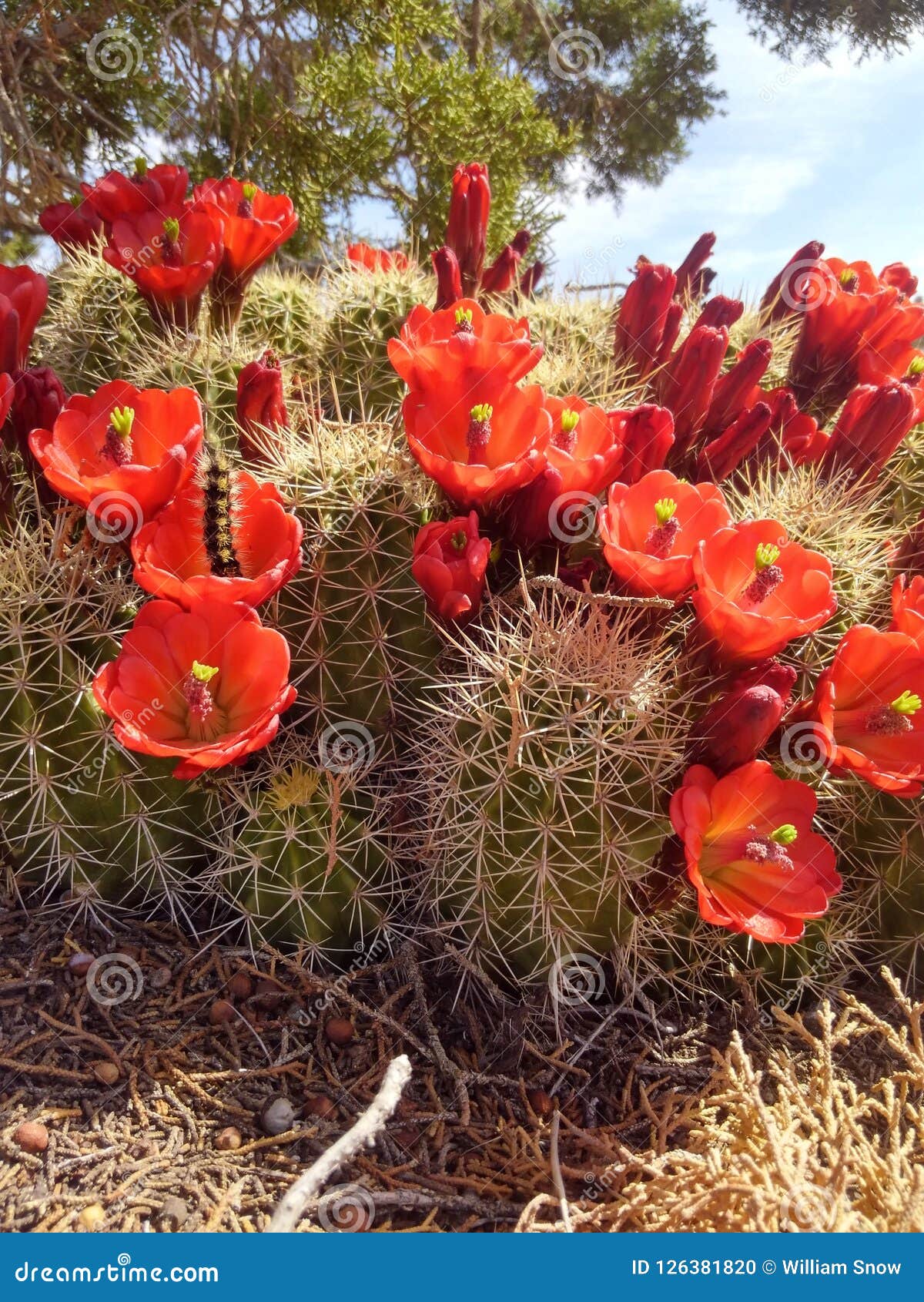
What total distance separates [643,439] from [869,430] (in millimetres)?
690

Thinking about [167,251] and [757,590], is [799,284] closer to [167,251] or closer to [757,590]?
[757,590]

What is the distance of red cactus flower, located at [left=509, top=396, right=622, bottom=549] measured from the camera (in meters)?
1.62

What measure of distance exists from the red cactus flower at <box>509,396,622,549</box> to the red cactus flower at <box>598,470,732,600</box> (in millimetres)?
97

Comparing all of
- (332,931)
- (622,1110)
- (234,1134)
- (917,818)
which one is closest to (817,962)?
(917,818)

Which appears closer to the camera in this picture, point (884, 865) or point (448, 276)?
point (884, 865)

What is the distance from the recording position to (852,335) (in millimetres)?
2258

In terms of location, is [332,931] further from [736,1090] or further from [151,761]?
[736,1090]

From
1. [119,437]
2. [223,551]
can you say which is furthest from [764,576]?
[119,437]

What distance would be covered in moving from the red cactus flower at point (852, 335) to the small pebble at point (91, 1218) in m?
2.42

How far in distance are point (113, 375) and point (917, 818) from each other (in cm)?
238

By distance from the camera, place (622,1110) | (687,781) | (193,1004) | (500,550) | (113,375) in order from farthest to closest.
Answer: (113,375) < (500,550) < (193,1004) < (622,1110) < (687,781)

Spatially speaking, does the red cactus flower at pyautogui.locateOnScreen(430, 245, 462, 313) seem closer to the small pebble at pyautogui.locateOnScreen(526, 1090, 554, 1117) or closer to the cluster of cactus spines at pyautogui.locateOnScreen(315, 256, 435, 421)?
the cluster of cactus spines at pyautogui.locateOnScreen(315, 256, 435, 421)

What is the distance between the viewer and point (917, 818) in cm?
178

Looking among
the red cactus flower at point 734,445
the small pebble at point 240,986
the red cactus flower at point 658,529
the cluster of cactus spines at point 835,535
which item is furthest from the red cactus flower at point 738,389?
the small pebble at point 240,986
